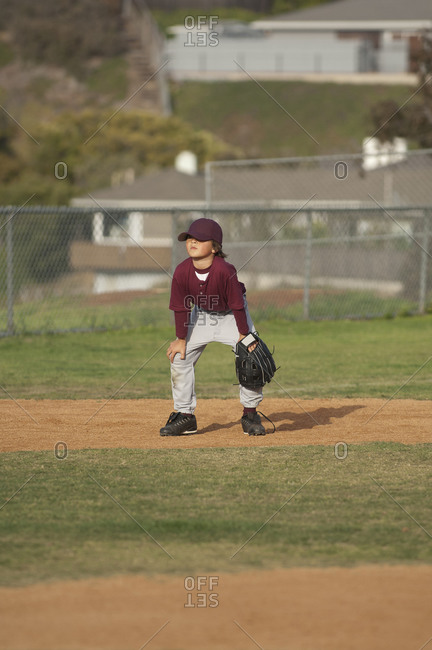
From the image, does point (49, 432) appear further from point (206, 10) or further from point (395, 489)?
point (206, 10)

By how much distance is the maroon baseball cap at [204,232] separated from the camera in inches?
296

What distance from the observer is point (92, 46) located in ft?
247

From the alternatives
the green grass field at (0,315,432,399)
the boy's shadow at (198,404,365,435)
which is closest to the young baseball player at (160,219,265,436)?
the boy's shadow at (198,404,365,435)

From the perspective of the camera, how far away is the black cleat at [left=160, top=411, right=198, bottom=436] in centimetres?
809

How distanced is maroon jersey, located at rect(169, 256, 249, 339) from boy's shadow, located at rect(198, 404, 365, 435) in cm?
116

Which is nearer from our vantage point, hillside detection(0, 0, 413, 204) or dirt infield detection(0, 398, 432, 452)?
dirt infield detection(0, 398, 432, 452)

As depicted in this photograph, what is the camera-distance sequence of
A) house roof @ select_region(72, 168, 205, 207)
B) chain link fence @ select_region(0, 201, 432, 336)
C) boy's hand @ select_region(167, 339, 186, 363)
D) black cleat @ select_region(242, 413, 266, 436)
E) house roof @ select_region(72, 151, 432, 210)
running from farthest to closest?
house roof @ select_region(72, 168, 205, 207) → house roof @ select_region(72, 151, 432, 210) → chain link fence @ select_region(0, 201, 432, 336) → black cleat @ select_region(242, 413, 266, 436) → boy's hand @ select_region(167, 339, 186, 363)

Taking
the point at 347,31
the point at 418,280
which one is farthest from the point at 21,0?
the point at 418,280

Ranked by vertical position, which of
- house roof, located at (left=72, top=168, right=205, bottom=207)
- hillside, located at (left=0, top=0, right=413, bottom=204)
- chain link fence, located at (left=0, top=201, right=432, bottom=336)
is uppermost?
hillside, located at (left=0, top=0, right=413, bottom=204)

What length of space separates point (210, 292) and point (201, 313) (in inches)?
13.9

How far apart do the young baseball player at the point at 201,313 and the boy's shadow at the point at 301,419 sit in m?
0.37

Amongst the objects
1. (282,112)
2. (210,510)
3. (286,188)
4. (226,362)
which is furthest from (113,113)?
(210,510)

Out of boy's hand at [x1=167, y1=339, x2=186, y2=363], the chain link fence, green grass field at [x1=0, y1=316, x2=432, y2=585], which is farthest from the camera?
the chain link fence

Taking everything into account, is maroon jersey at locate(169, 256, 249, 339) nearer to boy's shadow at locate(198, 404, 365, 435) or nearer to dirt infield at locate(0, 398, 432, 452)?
dirt infield at locate(0, 398, 432, 452)
